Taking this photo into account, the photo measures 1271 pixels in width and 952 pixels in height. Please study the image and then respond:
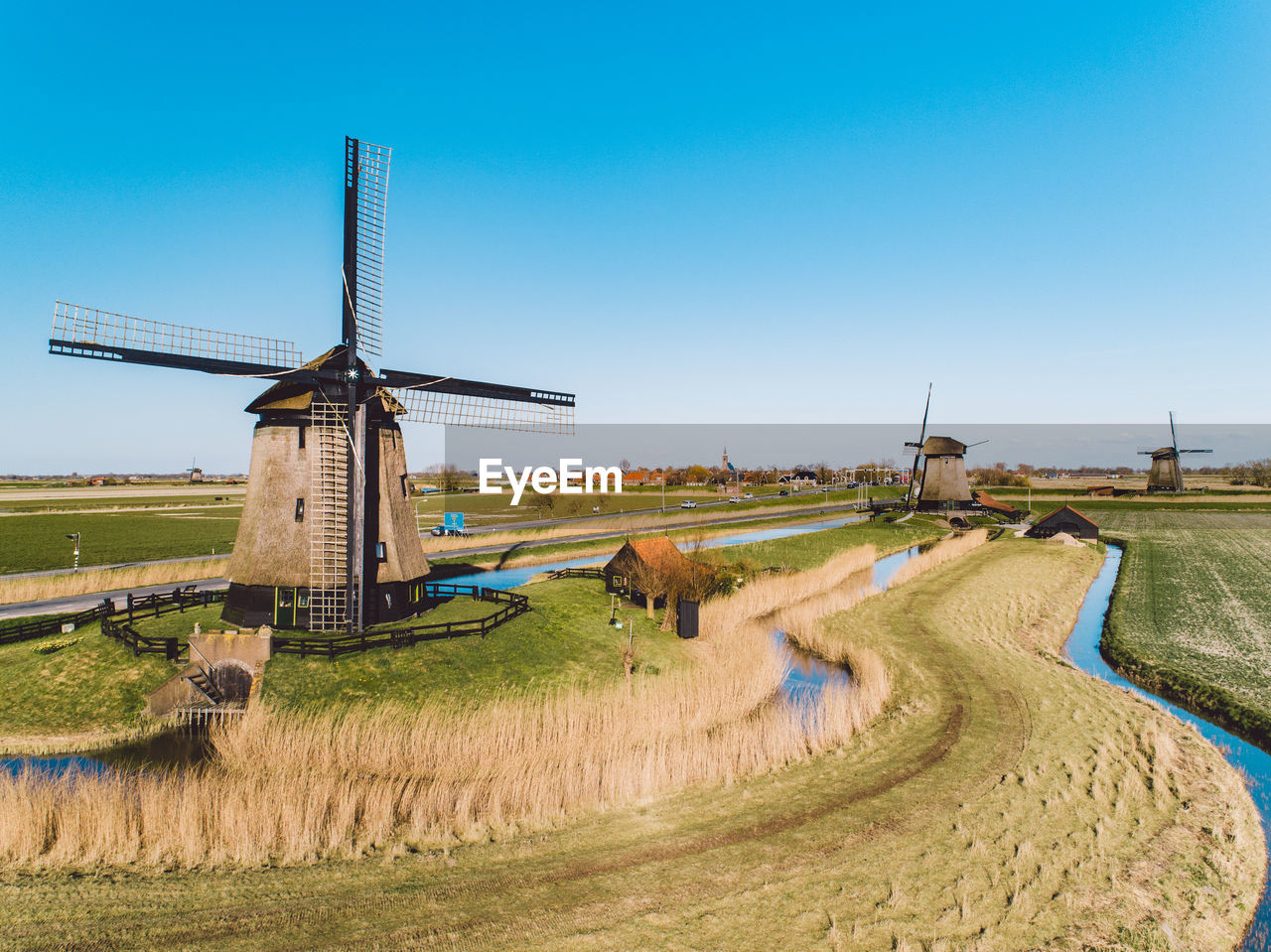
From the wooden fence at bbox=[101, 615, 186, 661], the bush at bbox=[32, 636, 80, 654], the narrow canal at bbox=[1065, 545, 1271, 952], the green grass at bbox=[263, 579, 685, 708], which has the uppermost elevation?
the wooden fence at bbox=[101, 615, 186, 661]

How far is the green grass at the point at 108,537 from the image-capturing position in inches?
1470

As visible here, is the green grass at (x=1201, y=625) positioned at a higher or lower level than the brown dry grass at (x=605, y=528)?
lower

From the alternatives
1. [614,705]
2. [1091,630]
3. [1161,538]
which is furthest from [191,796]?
[1161,538]

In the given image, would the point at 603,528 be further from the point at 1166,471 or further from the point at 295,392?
the point at 1166,471

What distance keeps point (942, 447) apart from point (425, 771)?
57531 millimetres

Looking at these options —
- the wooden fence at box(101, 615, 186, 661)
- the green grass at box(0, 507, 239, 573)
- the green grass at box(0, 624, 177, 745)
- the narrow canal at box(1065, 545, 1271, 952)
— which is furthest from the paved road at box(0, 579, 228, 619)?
the narrow canal at box(1065, 545, 1271, 952)

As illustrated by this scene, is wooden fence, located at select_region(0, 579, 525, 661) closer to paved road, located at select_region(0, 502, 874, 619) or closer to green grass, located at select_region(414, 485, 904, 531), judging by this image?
paved road, located at select_region(0, 502, 874, 619)

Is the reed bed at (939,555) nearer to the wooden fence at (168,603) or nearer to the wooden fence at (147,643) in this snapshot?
the wooden fence at (168,603)

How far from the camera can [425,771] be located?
514 inches

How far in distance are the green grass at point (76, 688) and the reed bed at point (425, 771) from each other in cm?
313

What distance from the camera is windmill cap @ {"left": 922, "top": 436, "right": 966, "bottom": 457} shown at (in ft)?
192

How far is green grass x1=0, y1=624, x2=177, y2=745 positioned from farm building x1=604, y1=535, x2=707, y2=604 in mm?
15542

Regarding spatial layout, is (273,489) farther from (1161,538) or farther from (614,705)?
(1161,538)

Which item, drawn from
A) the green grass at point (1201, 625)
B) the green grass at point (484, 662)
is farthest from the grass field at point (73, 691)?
the green grass at point (1201, 625)
